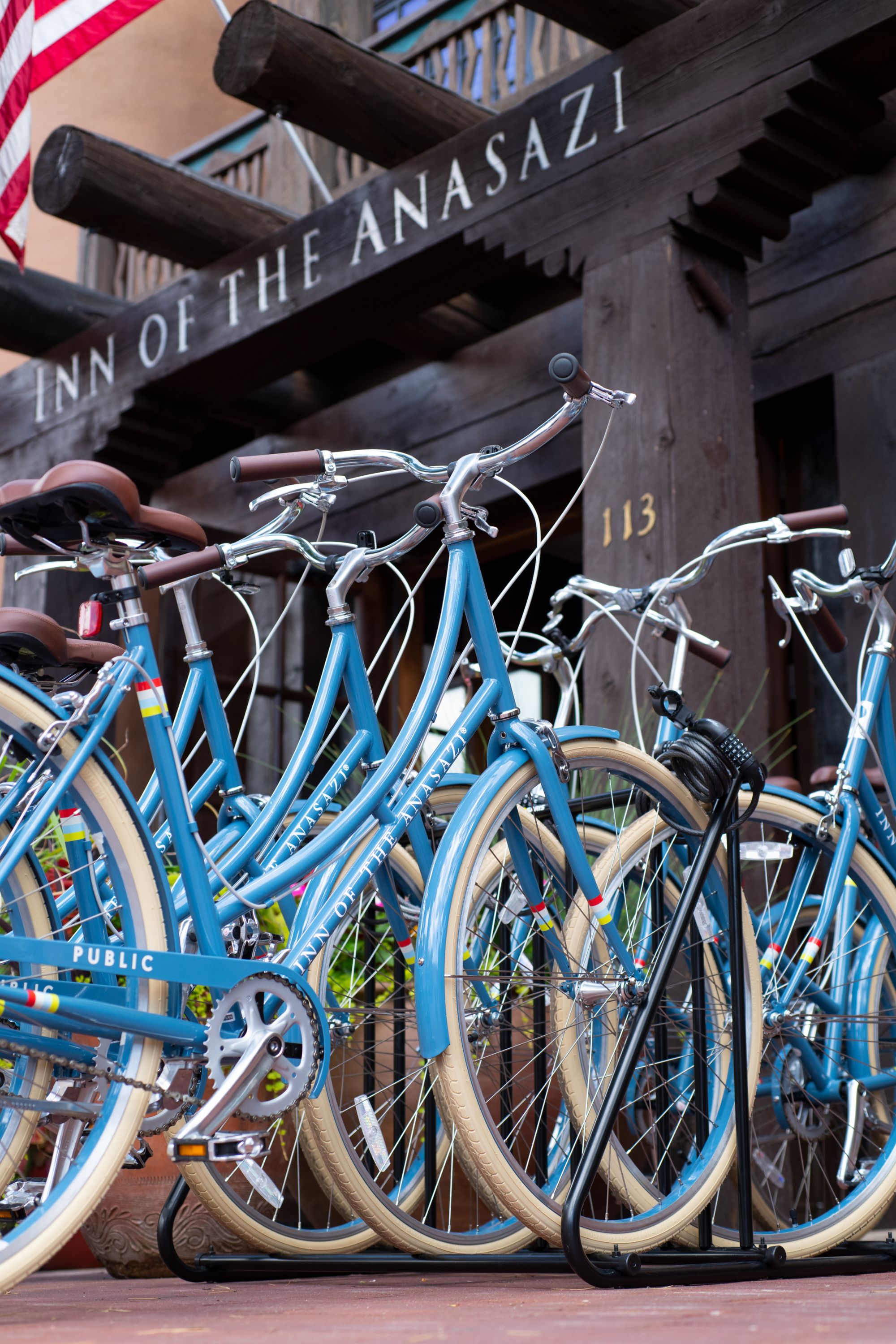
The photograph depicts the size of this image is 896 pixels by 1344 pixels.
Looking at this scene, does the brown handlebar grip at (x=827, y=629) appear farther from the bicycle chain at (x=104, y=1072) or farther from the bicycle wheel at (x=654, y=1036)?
the bicycle chain at (x=104, y=1072)

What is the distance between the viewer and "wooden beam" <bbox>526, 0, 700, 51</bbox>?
12.0ft

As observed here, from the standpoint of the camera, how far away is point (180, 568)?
6.29 ft

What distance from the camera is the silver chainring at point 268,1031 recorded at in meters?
1.73

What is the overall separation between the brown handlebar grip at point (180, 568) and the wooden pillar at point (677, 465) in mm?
1683

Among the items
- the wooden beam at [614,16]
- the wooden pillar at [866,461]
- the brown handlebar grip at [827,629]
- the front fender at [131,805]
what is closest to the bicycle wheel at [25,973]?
the front fender at [131,805]

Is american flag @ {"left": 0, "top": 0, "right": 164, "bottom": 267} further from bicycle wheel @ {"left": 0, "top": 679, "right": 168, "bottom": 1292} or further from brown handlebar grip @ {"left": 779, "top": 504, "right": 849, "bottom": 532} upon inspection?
bicycle wheel @ {"left": 0, "top": 679, "right": 168, "bottom": 1292}

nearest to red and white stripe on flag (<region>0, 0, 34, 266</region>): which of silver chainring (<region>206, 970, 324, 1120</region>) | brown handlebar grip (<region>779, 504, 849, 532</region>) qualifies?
brown handlebar grip (<region>779, 504, 849, 532</region>)

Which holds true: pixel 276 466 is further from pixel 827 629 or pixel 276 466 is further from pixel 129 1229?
pixel 129 1229

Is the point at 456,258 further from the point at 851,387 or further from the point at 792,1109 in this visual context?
the point at 792,1109

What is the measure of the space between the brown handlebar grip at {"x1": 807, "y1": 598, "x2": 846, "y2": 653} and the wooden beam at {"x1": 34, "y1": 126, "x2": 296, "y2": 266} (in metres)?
3.00

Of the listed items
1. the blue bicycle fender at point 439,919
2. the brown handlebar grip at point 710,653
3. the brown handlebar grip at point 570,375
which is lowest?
the blue bicycle fender at point 439,919

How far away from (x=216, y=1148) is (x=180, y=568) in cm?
73

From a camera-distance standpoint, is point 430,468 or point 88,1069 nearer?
point 88,1069

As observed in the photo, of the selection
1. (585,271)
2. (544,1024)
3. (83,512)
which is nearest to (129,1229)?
(544,1024)
